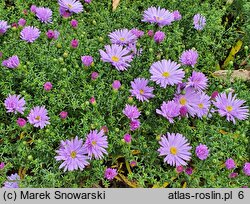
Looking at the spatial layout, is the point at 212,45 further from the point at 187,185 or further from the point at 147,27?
the point at 187,185

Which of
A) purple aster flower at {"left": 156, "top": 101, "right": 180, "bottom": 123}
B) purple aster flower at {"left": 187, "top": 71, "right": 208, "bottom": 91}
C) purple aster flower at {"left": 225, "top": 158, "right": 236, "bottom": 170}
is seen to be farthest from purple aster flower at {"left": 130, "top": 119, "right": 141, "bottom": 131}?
purple aster flower at {"left": 225, "top": 158, "right": 236, "bottom": 170}

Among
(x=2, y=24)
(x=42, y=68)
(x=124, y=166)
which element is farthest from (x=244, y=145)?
(x=2, y=24)

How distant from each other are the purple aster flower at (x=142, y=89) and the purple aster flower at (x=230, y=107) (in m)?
0.31

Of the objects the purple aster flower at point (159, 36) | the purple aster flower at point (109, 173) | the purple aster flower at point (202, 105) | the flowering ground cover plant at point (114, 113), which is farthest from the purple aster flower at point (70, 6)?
the purple aster flower at point (109, 173)

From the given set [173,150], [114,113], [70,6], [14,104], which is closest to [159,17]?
[70,6]

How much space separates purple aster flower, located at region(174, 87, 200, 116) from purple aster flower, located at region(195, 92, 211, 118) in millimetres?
20

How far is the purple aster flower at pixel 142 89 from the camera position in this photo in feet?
7.68

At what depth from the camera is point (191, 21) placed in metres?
3.00

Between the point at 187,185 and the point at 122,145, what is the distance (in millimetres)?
347

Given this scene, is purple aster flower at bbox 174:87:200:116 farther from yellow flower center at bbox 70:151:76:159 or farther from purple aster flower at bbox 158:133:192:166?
yellow flower center at bbox 70:151:76:159

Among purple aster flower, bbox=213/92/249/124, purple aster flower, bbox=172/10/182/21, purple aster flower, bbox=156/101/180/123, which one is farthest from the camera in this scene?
purple aster flower, bbox=172/10/182/21

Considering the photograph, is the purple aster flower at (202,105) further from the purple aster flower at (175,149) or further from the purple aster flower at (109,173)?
the purple aster flower at (109,173)

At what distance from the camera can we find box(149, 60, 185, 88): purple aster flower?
231 centimetres

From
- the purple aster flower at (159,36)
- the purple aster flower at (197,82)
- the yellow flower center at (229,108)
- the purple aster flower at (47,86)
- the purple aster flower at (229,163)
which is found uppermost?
the purple aster flower at (159,36)
